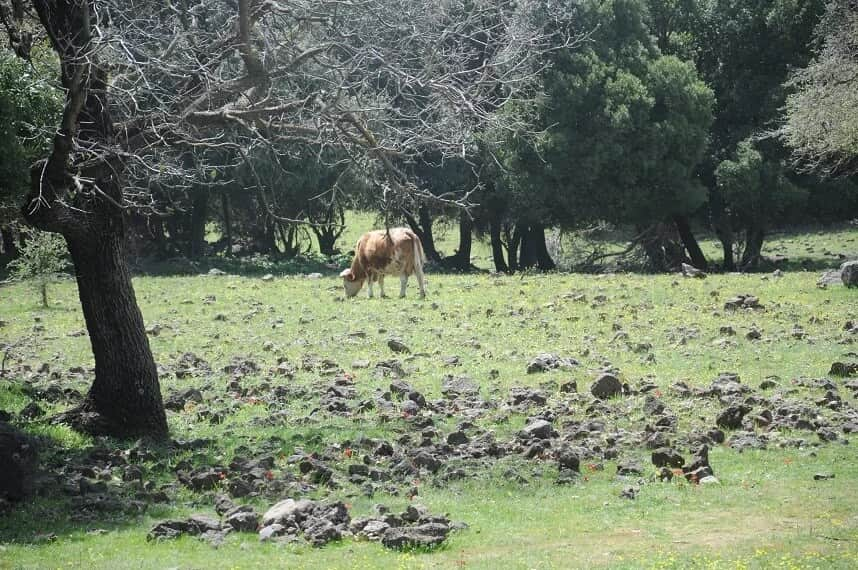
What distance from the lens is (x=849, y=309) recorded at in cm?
2420

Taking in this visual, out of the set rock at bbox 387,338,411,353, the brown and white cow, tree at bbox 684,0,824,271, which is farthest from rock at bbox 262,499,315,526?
tree at bbox 684,0,824,271

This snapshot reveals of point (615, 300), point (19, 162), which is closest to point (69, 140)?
point (19, 162)

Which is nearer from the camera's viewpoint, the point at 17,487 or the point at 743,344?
the point at 17,487

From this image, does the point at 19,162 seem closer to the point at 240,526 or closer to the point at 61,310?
the point at 240,526

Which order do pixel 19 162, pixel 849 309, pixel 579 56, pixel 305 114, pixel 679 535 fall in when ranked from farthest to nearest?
pixel 579 56, pixel 849 309, pixel 305 114, pixel 19 162, pixel 679 535

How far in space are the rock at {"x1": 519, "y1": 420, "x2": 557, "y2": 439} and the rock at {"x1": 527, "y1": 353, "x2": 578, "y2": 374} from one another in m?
4.29

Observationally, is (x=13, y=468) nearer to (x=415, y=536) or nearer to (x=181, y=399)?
(x=415, y=536)

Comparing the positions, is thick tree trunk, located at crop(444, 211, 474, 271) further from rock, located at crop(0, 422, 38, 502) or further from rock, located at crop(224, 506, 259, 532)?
rock, located at crop(224, 506, 259, 532)

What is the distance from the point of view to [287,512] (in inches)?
Answer: 429

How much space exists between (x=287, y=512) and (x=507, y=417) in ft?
17.5

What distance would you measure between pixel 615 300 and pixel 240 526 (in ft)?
59.4

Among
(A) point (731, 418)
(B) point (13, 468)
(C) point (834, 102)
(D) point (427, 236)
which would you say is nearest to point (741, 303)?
(C) point (834, 102)

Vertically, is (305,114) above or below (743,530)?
above

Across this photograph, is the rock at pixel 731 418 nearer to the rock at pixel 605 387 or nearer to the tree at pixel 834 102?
the rock at pixel 605 387
